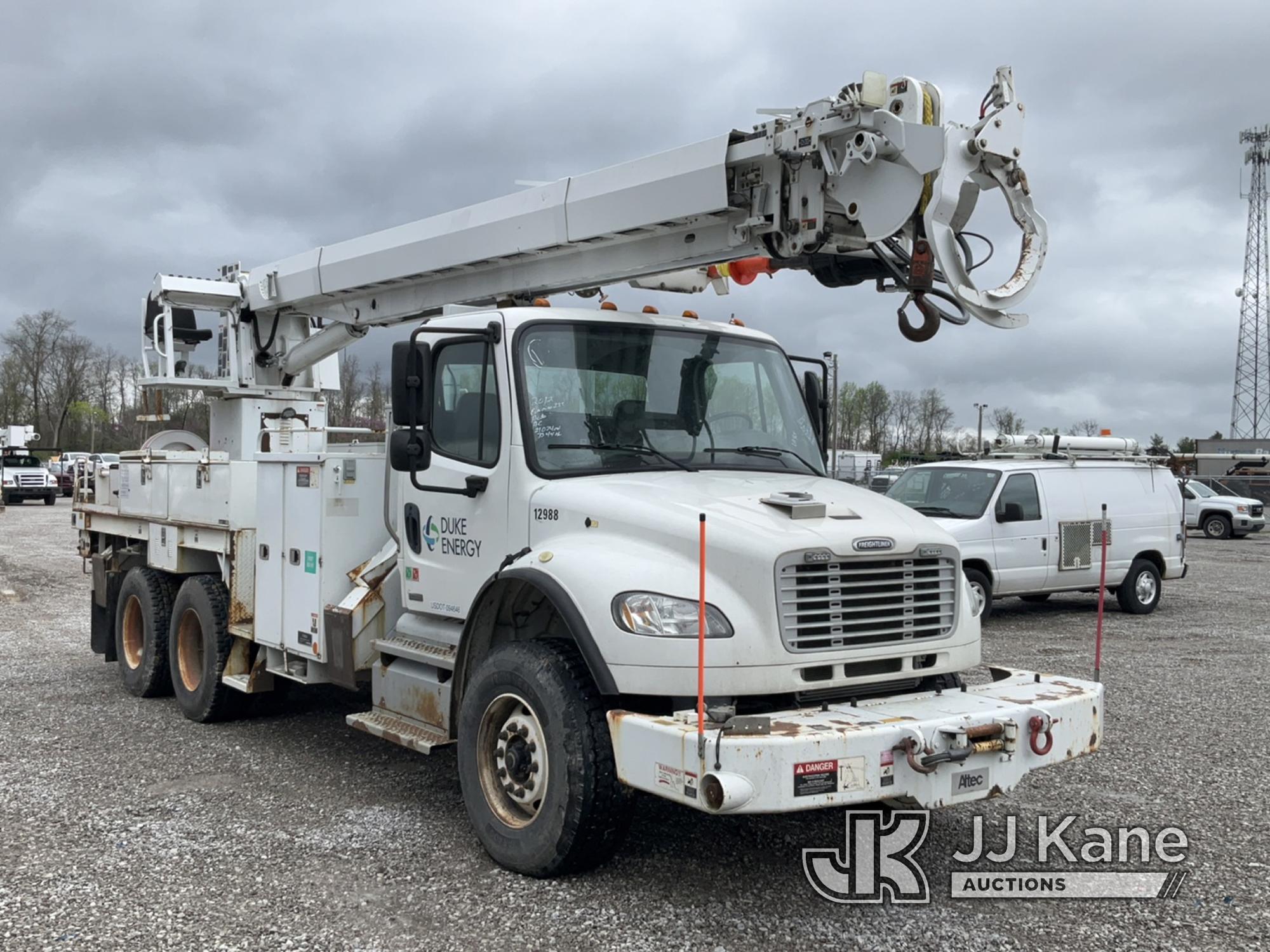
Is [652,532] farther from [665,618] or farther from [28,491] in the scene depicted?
[28,491]

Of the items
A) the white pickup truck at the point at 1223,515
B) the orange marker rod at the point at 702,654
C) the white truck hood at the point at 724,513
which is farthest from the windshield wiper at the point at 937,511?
the white pickup truck at the point at 1223,515

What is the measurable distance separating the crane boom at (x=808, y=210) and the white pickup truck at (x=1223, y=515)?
28.6 meters

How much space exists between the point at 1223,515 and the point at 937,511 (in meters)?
21.9

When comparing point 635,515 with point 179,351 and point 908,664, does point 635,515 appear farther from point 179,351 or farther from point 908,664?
point 179,351

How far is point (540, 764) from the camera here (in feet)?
16.0

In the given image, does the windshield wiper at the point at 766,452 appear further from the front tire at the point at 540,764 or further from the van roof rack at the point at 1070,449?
the van roof rack at the point at 1070,449

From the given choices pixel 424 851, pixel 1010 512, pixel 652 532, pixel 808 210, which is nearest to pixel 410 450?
pixel 652 532

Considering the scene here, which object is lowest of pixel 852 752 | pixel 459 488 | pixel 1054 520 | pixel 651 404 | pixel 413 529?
pixel 852 752

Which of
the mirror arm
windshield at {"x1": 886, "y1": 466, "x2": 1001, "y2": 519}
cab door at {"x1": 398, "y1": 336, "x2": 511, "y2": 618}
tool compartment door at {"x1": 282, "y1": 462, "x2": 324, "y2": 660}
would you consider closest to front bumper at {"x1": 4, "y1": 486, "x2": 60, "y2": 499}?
windshield at {"x1": 886, "y1": 466, "x2": 1001, "y2": 519}

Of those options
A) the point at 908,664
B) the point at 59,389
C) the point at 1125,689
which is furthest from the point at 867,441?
the point at 908,664

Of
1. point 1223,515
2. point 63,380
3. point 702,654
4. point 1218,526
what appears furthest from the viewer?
point 63,380

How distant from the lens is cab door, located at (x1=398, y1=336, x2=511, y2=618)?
5598 millimetres

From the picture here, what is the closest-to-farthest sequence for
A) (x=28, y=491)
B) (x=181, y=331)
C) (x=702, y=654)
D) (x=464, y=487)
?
1. (x=702, y=654)
2. (x=464, y=487)
3. (x=181, y=331)
4. (x=28, y=491)

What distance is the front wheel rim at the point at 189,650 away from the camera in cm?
830
